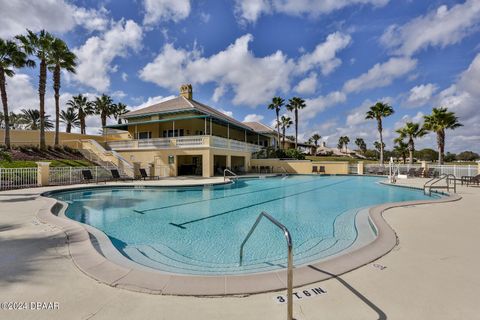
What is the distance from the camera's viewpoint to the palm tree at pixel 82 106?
41656 millimetres

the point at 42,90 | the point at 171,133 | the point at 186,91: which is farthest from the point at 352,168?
the point at 42,90

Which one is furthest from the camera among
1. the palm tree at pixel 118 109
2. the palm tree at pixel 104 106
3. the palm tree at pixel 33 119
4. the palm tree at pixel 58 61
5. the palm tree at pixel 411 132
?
the palm tree at pixel 33 119

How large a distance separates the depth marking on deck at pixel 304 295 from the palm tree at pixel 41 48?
30.1 meters

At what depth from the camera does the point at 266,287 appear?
3092mm

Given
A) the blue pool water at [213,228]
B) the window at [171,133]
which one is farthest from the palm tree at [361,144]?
the blue pool water at [213,228]

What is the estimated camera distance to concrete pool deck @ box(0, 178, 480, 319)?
Result: 258 cm

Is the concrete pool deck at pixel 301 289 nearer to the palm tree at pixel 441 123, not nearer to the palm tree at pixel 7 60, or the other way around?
the palm tree at pixel 7 60

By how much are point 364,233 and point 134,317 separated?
550 cm

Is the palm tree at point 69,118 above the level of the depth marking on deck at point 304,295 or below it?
above

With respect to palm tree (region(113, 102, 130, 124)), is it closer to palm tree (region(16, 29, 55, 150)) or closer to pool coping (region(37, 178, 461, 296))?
palm tree (region(16, 29, 55, 150))

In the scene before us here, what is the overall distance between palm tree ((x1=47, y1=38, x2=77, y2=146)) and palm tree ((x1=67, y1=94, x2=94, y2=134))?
56.5 ft

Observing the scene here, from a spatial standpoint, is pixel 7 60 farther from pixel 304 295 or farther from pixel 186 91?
pixel 304 295

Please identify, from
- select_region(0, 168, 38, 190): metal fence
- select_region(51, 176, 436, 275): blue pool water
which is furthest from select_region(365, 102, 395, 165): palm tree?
select_region(0, 168, 38, 190): metal fence

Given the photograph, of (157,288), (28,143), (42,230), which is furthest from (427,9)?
(28,143)
